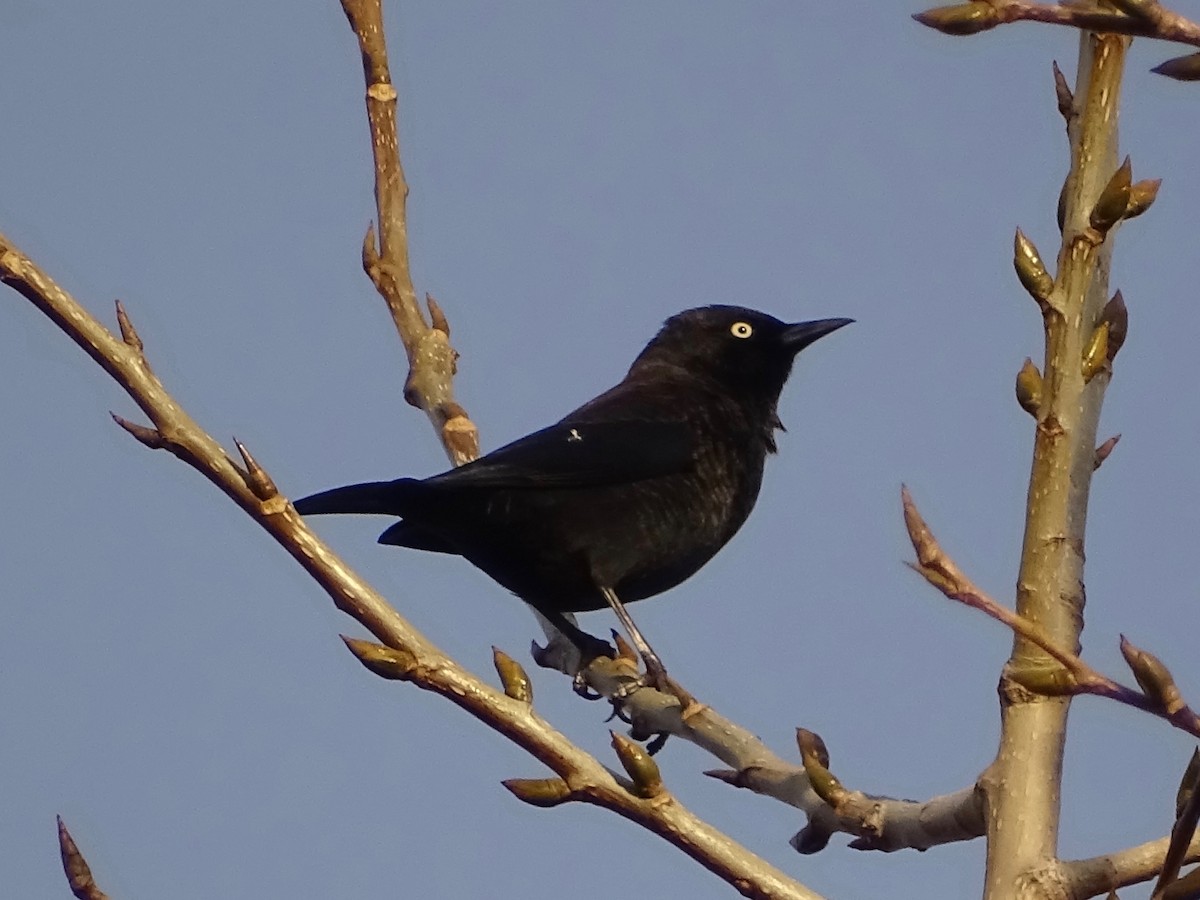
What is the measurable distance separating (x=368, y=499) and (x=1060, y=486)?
2822mm

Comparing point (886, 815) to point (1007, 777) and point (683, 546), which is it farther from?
point (683, 546)

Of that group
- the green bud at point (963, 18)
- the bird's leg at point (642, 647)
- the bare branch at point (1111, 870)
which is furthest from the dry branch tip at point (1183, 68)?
the bird's leg at point (642, 647)

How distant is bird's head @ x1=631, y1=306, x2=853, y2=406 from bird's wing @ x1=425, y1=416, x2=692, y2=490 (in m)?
0.73

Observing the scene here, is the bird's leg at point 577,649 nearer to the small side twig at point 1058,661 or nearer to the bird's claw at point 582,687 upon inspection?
the bird's claw at point 582,687

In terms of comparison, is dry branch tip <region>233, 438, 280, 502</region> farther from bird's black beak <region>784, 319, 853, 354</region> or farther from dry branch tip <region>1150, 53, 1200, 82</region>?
bird's black beak <region>784, 319, 853, 354</region>

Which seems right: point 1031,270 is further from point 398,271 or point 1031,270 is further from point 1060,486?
point 398,271

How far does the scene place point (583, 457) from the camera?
5.48 m

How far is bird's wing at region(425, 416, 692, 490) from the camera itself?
5008 millimetres

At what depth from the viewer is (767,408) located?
6496 millimetres

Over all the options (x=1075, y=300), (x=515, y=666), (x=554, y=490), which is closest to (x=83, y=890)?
(x=515, y=666)

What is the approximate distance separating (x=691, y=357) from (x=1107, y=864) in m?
4.61

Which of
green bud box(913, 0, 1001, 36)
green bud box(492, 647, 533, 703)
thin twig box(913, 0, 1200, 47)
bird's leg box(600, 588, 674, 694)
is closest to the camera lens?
thin twig box(913, 0, 1200, 47)

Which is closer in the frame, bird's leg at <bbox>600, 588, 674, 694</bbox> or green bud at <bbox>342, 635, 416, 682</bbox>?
green bud at <bbox>342, 635, 416, 682</bbox>

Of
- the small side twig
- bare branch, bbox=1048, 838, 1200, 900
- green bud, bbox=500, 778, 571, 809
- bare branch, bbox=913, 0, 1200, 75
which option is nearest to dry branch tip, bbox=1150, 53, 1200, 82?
bare branch, bbox=913, 0, 1200, 75
